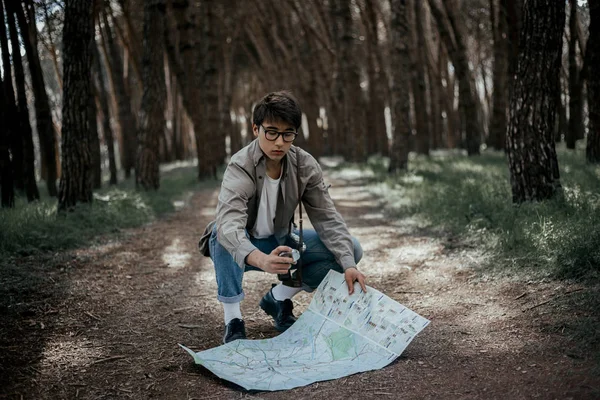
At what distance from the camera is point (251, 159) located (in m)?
3.50

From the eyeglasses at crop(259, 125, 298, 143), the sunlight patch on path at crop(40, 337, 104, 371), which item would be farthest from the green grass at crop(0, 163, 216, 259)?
the eyeglasses at crop(259, 125, 298, 143)

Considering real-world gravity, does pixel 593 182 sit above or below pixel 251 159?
below

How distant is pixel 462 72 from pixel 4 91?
11.2 m

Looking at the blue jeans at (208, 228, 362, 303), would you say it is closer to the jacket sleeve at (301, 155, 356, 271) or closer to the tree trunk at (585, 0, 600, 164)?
the jacket sleeve at (301, 155, 356, 271)

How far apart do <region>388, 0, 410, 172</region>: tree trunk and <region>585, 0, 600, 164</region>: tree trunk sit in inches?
145

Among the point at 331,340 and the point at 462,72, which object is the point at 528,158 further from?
the point at 462,72

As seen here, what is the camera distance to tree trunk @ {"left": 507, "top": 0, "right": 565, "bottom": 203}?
19.8 ft

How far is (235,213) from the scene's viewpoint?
11.1 feet

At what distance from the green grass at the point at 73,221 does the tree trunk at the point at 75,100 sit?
37 centimetres

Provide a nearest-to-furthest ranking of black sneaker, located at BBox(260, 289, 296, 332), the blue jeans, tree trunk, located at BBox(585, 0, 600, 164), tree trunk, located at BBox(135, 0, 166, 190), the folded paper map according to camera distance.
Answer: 1. the folded paper map
2. the blue jeans
3. black sneaker, located at BBox(260, 289, 296, 332)
4. tree trunk, located at BBox(585, 0, 600, 164)
5. tree trunk, located at BBox(135, 0, 166, 190)

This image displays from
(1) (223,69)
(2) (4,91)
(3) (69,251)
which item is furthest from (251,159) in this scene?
(1) (223,69)

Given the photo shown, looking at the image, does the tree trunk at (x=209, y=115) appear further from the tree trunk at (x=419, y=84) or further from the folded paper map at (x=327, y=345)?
the folded paper map at (x=327, y=345)

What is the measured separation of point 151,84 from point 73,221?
470 cm

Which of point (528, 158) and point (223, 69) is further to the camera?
point (223, 69)
